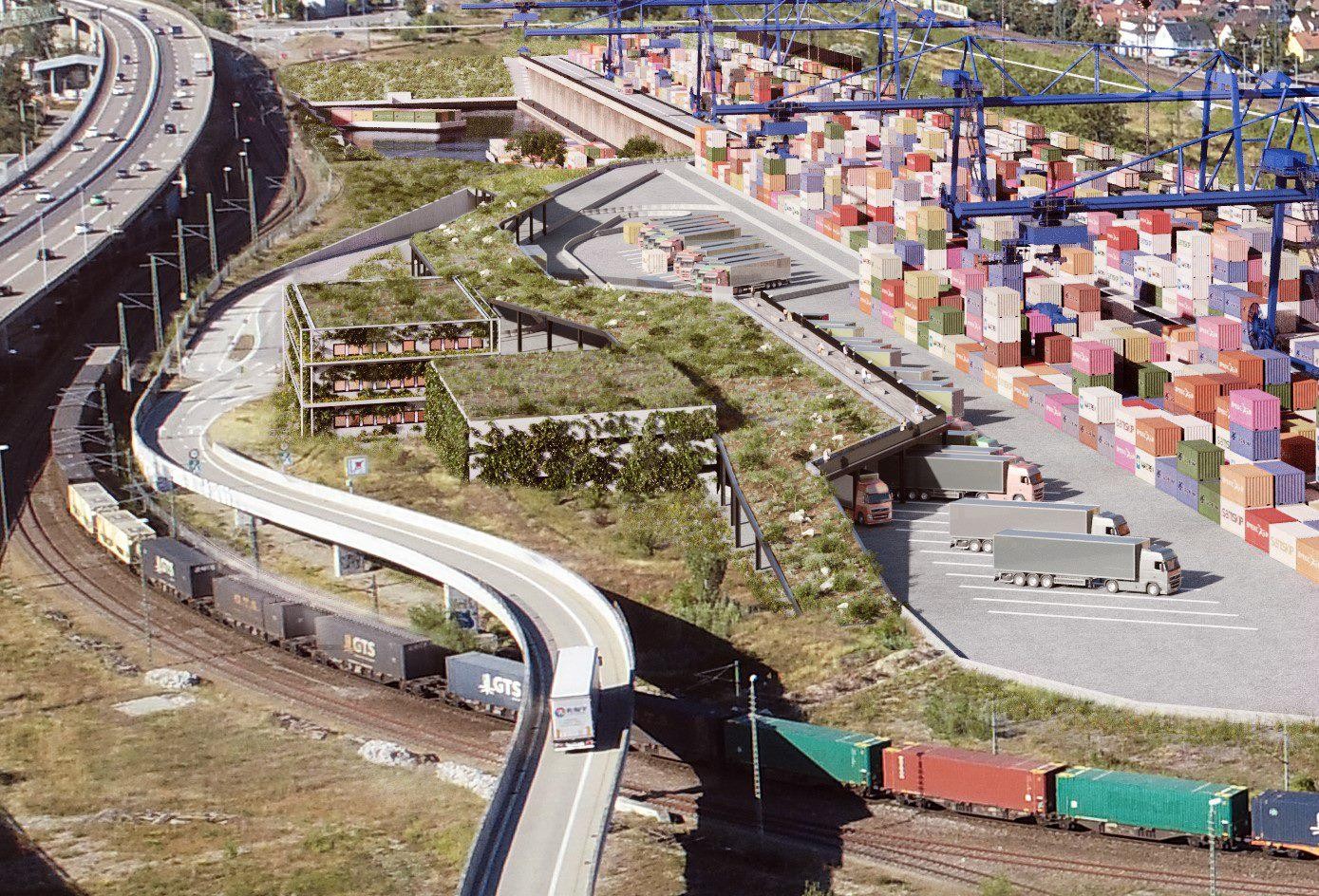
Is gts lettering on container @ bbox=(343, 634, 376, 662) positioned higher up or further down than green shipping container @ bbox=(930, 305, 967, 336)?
further down

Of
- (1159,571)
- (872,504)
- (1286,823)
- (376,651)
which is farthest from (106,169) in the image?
(1286,823)

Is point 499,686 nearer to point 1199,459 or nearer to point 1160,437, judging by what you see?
point 1199,459

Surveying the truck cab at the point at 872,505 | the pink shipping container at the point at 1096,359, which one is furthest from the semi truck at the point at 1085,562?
the pink shipping container at the point at 1096,359

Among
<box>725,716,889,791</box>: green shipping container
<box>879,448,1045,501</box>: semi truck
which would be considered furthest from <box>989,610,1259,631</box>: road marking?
<box>725,716,889,791</box>: green shipping container

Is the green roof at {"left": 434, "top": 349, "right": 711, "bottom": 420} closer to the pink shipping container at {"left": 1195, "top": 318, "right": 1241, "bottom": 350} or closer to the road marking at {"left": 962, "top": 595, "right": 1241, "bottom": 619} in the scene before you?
the road marking at {"left": 962, "top": 595, "right": 1241, "bottom": 619}

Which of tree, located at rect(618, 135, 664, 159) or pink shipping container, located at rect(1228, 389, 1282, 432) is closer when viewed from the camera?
pink shipping container, located at rect(1228, 389, 1282, 432)

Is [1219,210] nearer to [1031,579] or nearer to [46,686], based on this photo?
[1031,579]

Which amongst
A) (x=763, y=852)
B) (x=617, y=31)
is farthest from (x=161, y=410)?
(x=617, y=31)
